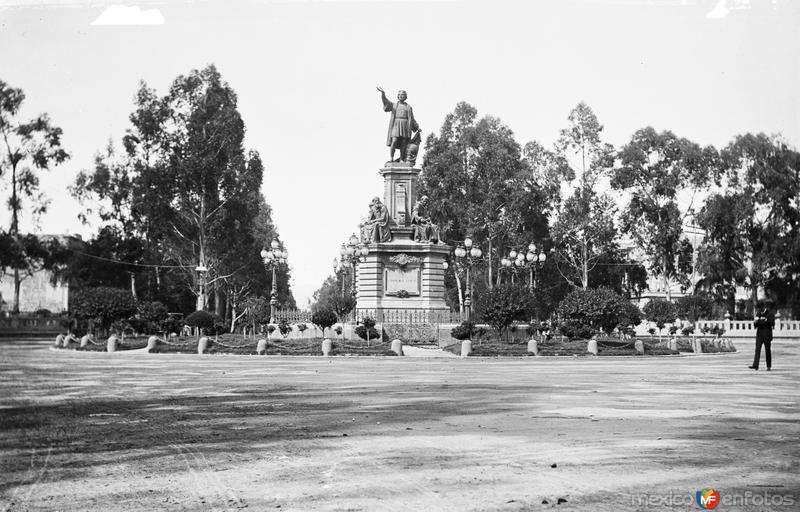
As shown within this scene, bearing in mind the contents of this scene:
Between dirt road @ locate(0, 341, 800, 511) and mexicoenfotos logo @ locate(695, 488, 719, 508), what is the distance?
5.5 inches

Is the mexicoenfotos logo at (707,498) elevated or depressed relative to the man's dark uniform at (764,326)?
depressed

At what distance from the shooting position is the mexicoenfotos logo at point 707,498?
25.9 ft

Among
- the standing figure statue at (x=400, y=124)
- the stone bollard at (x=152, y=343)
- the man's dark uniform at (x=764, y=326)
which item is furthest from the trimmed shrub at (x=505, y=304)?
the man's dark uniform at (x=764, y=326)

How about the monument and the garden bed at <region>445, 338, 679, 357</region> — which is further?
the monument

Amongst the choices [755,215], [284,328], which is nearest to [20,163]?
[284,328]

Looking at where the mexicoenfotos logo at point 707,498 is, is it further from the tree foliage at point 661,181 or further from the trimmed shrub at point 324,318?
the tree foliage at point 661,181

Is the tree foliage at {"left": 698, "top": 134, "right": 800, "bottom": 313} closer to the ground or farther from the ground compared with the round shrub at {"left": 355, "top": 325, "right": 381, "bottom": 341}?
farther from the ground

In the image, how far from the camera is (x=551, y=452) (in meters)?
10.8

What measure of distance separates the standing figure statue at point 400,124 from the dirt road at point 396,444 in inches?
1093

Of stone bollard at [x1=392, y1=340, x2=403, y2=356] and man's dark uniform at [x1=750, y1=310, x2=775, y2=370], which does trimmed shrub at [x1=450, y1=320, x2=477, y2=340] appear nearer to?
stone bollard at [x1=392, y1=340, x2=403, y2=356]

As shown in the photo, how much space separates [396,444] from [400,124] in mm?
38298

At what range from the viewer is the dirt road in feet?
28.0

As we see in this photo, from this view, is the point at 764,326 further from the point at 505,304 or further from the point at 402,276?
the point at 402,276

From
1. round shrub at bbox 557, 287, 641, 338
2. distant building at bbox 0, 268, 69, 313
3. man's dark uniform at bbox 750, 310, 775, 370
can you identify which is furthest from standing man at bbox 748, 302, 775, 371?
distant building at bbox 0, 268, 69, 313
